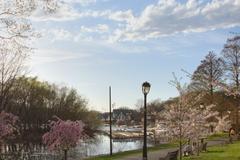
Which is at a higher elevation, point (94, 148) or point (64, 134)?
point (64, 134)

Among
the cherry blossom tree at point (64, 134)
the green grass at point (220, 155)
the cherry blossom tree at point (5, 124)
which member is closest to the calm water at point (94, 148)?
the green grass at point (220, 155)

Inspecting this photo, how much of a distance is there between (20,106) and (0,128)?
194ft

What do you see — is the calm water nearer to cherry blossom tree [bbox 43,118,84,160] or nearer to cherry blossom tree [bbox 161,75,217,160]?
cherry blossom tree [bbox 161,75,217,160]

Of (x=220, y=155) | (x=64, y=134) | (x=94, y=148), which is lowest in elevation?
(x=94, y=148)

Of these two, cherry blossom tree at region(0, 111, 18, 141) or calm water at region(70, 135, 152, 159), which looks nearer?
cherry blossom tree at region(0, 111, 18, 141)

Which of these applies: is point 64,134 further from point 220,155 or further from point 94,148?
point 94,148

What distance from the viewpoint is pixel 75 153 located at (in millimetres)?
44094

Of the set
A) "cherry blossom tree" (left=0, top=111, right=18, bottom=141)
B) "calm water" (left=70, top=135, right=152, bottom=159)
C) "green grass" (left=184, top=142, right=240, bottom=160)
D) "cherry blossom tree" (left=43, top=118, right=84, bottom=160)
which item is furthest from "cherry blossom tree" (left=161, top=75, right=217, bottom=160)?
"calm water" (left=70, top=135, right=152, bottom=159)

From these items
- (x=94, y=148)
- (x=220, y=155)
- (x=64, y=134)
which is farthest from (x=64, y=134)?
(x=94, y=148)

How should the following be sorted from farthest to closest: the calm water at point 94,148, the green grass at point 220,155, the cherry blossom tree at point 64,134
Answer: the calm water at point 94,148 → the green grass at point 220,155 → the cherry blossom tree at point 64,134

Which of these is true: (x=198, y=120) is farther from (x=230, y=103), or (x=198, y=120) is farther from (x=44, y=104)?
(x=44, y=104)

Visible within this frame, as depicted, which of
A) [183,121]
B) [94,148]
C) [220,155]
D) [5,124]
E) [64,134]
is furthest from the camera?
[94,148]

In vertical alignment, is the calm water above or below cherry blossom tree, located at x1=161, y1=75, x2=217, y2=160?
below

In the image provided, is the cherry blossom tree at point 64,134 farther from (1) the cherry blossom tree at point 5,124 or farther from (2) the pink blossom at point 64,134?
(1) the cherry blossom tree at point 5,124
